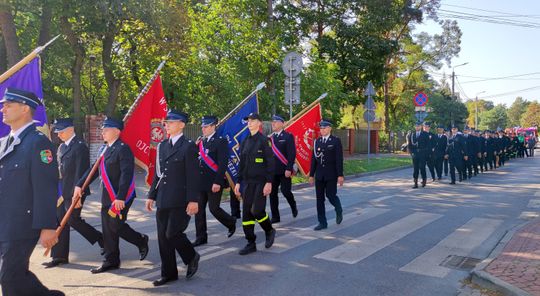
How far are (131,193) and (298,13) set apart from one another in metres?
25.7

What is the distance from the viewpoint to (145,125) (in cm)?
664

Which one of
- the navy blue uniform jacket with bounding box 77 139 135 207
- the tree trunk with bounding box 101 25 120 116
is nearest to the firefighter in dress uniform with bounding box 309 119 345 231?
the navy blue uniform jacket with bounding box 77 139 135 207

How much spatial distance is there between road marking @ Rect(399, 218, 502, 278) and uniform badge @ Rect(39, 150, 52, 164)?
4.34 m

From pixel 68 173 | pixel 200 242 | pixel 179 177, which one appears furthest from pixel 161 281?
pixel 68 173

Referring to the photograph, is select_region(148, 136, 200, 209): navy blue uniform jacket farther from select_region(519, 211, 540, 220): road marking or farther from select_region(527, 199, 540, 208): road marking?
select_region(527, 199, 540, 208): road marking

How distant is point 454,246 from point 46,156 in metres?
6.01

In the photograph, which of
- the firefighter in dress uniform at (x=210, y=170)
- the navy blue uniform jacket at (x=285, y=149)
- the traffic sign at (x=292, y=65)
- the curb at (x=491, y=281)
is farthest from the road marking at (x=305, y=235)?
the traffic sign at (x=292, y=65)

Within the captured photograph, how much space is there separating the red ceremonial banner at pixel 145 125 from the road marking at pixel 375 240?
2.72 m

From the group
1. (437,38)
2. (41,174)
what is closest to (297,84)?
(41,174)

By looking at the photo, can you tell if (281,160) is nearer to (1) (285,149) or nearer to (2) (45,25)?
(1) (285,149)

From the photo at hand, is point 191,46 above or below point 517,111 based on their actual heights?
below

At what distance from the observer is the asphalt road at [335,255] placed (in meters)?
5.33

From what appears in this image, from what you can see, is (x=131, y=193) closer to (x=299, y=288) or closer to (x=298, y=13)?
(x=299, y=288)

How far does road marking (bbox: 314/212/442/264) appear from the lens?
21.7 feet
